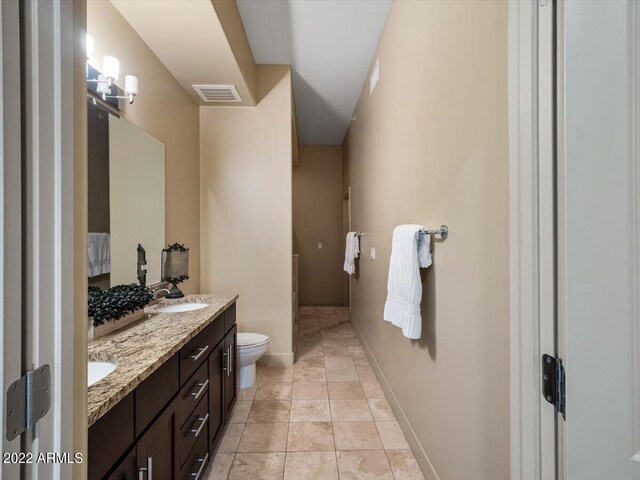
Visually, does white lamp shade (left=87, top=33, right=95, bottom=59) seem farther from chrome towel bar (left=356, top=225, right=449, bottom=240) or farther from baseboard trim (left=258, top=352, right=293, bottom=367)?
baseboard trim (left=258, top=352, right=293, bottom=367)

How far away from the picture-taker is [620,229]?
0.55m

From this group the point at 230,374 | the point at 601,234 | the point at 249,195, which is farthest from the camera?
the point at 249,195

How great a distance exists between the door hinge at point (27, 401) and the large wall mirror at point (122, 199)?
46.3 inches

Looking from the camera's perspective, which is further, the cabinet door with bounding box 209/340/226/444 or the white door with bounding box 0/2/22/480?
the cabinet door with bounding box 209/340/226/444

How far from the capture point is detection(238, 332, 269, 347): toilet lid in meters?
2.45

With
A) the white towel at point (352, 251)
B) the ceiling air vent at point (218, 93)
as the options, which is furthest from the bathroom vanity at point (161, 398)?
the white towel at point (352, 251)

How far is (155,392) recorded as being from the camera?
1028mm

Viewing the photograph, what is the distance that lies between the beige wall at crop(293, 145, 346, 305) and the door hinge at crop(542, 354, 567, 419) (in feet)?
16.0

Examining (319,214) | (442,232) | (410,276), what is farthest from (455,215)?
(319,214)

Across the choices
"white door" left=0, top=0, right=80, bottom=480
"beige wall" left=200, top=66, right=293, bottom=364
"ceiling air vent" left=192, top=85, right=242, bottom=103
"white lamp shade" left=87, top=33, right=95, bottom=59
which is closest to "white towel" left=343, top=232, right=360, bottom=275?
"beige wall" left=200, top=66, right=293, bottom=364

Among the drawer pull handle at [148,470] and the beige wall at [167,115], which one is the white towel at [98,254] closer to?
the beige wall at [167,115]

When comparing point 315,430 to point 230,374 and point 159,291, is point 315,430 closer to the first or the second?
point 230,374

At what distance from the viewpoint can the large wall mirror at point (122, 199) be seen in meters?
1.51

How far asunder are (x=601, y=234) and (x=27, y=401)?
991mm
